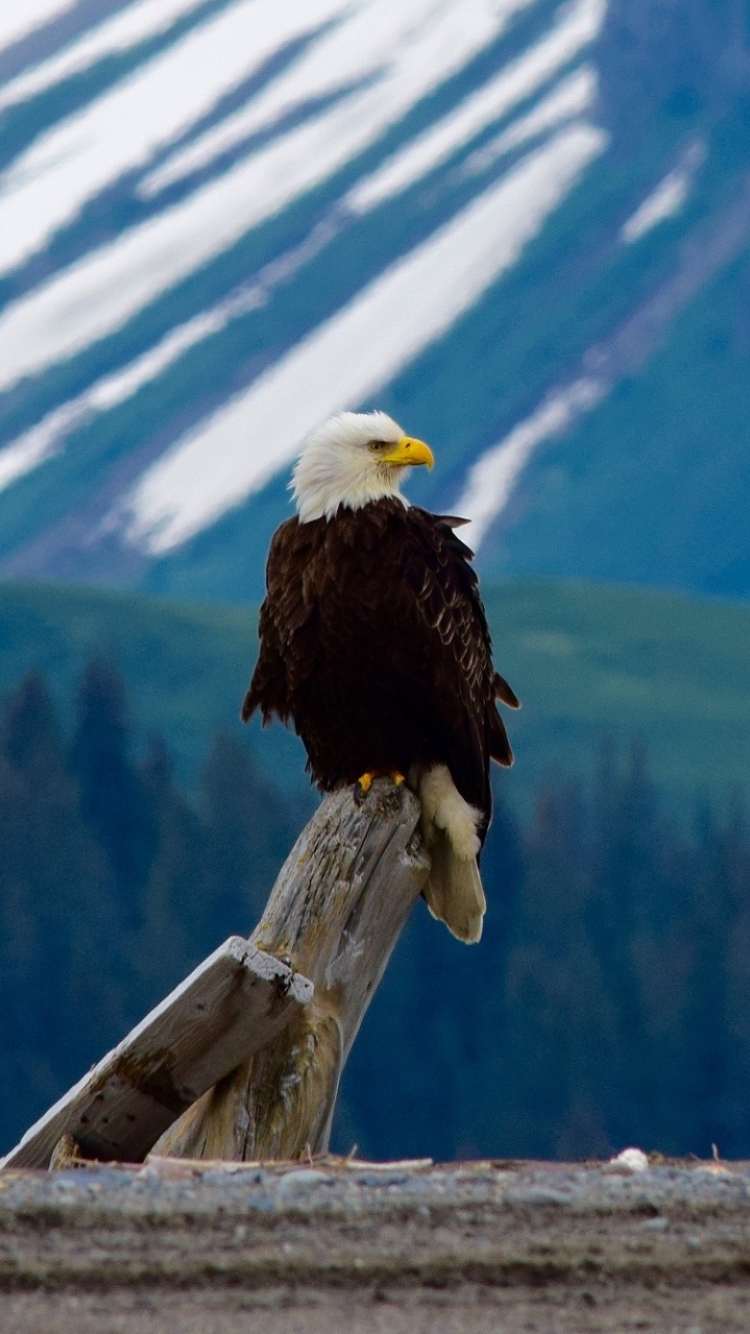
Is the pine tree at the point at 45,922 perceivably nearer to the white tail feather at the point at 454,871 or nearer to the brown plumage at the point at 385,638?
the brown plumage at the point at 385,638

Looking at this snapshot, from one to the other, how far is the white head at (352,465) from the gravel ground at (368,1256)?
3210 mm

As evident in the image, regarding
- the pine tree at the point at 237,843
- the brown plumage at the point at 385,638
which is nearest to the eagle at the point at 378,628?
the brown plumage at the point at 385,638

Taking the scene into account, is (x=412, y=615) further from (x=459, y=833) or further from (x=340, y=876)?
(x=340, y=876)

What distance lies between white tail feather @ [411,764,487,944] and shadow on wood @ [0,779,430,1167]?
0.55m

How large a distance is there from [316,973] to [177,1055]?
47cm

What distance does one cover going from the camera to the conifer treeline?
46469 millimetres

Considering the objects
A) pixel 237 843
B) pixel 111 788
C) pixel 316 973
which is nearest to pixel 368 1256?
pixel 316 973

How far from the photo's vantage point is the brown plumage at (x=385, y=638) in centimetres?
696

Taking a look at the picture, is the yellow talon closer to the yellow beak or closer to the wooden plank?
the yellow beak

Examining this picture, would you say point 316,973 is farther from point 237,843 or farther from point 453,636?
point 237,843

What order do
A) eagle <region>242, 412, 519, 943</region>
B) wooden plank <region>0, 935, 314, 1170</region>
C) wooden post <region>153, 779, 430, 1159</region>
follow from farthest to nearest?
eagle <region>242, 412, 519, 943</region>
wooden post <region>153, 779, 430, 1159</region>
wooden plank <region>0, 935, 314, 1170</region>

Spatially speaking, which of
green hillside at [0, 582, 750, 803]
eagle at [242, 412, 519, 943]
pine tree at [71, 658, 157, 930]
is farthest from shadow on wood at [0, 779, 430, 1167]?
green hillside at [0, 582, 750, 803]

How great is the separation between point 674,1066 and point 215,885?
11.7 metres

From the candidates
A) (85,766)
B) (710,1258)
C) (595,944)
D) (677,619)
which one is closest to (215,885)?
(85,766)
